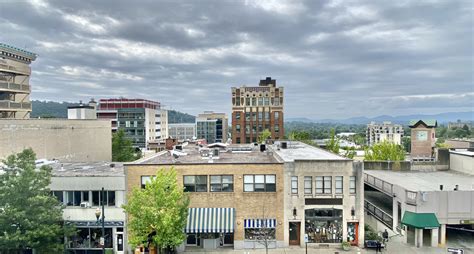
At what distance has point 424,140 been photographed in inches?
2208

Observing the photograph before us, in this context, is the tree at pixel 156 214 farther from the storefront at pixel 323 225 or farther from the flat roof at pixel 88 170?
the storefront at pixel 323 225

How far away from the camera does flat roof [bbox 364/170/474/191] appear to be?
119 ft

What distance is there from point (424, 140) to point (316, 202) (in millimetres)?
31719

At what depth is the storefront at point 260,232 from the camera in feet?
110

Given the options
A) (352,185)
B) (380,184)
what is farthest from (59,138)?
(380,184)

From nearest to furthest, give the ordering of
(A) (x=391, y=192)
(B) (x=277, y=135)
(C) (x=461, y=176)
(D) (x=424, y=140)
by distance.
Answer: (A) (x=391, y=192) < (C) (x=461, y=176) < (D) (x=424, y=140) < (B) (x=277, y=135)

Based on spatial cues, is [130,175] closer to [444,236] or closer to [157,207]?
[157,207]

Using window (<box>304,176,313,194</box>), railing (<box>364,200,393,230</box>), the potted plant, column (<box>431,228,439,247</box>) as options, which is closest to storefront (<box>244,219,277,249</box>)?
window (<box>304,176,313,194</box>)

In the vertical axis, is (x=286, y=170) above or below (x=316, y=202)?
above

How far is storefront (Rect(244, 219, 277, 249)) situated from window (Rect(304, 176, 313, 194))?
4260 millimetres

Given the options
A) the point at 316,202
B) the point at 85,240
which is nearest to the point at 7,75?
the point at 85,240

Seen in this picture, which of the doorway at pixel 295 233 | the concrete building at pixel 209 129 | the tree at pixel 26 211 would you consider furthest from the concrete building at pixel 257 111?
the tree at pixel 26 211

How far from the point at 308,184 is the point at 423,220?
34.9ft

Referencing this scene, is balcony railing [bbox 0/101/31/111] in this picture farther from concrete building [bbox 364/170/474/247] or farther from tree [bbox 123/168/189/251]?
concrete building [bbox 364/170/474/247]
